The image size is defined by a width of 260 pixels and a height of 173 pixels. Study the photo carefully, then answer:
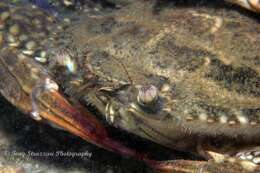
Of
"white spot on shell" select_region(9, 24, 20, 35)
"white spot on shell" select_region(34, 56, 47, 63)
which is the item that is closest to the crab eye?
"white spot on shell" select_region(34, 56, 47, 63)

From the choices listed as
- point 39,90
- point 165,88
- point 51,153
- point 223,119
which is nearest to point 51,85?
point 39,90

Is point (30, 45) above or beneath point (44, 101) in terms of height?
above

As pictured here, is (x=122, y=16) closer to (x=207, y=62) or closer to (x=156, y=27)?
(x=156, y=27)

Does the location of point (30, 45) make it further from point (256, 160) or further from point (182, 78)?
point (256, 160)

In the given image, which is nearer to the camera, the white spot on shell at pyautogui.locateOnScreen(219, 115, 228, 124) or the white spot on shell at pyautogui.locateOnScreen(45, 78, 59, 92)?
the white spot on shell at pyautogui.locateOnScreen(219, 115, 228, 124)

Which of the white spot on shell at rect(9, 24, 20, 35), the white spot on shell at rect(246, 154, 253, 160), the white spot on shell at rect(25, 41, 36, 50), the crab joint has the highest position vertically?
the white spot on shell at rect(9, 24, 20, 35)

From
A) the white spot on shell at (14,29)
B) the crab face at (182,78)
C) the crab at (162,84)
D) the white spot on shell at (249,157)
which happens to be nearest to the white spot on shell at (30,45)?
the white spot on shell at (14,29)

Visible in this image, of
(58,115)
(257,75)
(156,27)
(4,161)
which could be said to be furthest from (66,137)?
(257,75)

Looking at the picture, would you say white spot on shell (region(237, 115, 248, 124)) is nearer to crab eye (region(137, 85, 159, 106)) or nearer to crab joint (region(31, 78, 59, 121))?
crab eye (region(137, 85, 159, 106))
